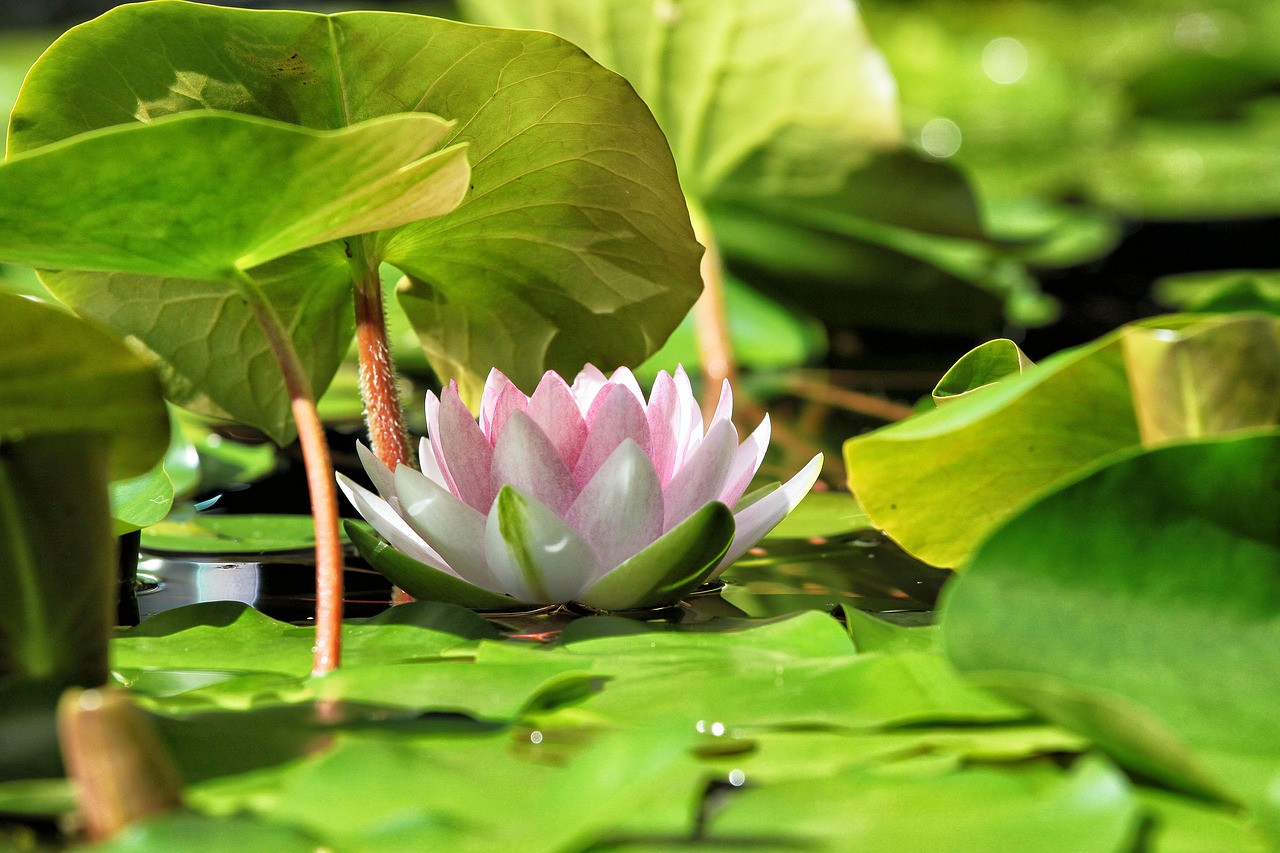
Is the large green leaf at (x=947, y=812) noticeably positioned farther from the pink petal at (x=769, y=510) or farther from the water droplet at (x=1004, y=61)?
the water droplet at (x=1004, y=61)

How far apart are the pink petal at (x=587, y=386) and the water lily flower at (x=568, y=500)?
0.6 inches

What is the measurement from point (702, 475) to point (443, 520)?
16 centimetres

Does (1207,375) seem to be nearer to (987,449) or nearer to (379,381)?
(987,449)

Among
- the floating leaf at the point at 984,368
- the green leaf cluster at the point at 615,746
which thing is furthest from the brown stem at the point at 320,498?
the floating leaf at the point at 984,368

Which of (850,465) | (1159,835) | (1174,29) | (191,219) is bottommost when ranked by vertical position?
(1159,835)

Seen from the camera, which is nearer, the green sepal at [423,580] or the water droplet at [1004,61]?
the green sepal at [423,580]

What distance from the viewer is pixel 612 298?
85cm

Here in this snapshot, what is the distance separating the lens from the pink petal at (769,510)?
717 mm

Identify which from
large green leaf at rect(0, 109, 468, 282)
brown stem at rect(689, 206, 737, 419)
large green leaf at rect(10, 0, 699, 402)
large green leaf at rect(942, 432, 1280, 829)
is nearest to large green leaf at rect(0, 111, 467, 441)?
large green leaf at rect(0, 109, 468, 282)

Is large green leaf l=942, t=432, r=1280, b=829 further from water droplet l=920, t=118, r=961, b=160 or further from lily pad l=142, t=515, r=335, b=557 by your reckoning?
water droplet l=920, t=118, r=961, b=160

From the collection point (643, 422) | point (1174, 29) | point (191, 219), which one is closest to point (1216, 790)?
point (643, 422)

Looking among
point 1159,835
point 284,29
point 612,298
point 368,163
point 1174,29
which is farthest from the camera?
point 1174,29

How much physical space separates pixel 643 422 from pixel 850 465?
0.13 metres

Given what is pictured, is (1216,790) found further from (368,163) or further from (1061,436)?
(368,163)
